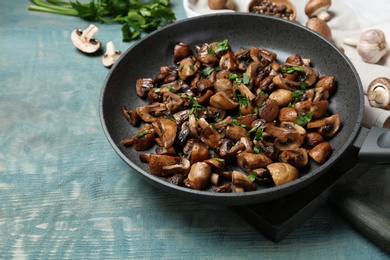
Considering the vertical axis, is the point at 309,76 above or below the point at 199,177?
above

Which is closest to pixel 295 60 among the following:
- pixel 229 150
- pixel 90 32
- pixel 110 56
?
pixel 229 150

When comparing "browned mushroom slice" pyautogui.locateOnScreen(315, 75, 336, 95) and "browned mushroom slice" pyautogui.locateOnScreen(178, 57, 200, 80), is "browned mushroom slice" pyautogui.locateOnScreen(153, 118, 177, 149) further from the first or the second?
"browned mushroom slice" pyautogui.locateOnScreen(315, 75, 336, 95)

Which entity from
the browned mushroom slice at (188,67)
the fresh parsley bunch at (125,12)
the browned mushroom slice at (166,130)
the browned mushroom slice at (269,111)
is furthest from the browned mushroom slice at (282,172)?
the fresh parsley bunch at (125,12)

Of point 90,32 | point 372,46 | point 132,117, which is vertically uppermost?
point 372,46

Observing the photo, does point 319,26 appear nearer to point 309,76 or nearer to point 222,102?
point 309,76

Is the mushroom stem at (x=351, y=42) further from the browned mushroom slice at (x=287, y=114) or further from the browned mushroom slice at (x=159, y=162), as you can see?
the browned mushroom slice at (x=159, y=162)
